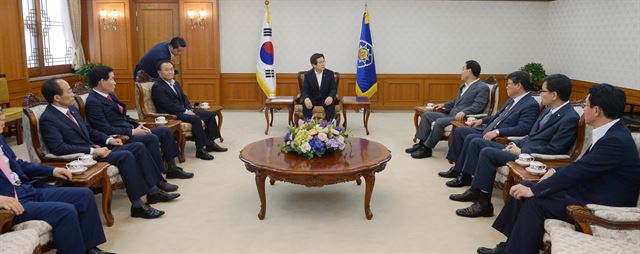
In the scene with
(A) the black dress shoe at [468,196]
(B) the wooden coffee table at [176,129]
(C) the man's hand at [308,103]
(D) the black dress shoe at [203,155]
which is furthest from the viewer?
(C) the man's hand at [308,103]

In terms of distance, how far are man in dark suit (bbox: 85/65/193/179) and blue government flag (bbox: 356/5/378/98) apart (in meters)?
5.42

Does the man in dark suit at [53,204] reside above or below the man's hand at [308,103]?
below

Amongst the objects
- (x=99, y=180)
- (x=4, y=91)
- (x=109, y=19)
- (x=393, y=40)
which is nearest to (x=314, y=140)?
(x=99, y=180)

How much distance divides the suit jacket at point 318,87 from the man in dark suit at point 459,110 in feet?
5.24

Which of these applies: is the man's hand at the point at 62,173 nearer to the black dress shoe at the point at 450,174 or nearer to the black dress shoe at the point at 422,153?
the black dress shoe at the point at 450,174

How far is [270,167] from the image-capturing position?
414 cm

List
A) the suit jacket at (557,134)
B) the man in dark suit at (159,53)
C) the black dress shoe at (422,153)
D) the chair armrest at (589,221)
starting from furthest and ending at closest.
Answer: the man in dark suit at (159,53)
the black dress shoe at (422,153)
the suit jacket at (557,134)
the chair armrest at (589,221)

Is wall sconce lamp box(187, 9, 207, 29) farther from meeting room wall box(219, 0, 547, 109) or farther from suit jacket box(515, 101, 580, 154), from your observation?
suit jacket box(515, 101, 580, 154)

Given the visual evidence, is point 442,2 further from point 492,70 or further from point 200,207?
point 200,207

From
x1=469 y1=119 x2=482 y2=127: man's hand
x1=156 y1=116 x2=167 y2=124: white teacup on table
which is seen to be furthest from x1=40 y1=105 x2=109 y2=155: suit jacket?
x1=469 y1=119 x2=482 y2=127: man's hand

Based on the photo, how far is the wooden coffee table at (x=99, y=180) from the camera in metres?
3.51

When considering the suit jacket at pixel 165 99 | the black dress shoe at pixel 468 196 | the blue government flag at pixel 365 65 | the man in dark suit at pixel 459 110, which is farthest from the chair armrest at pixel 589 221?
the blue government flag at pixel 365 65

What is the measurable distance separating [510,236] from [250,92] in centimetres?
806

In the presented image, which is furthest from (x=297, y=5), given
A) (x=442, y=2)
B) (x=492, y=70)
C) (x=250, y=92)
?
(x=492, y=70)
